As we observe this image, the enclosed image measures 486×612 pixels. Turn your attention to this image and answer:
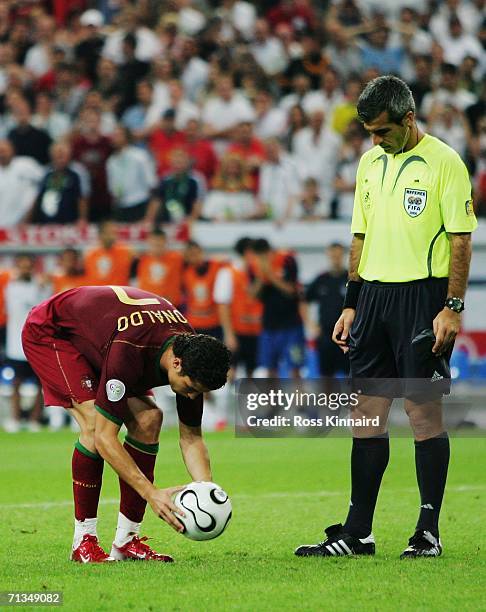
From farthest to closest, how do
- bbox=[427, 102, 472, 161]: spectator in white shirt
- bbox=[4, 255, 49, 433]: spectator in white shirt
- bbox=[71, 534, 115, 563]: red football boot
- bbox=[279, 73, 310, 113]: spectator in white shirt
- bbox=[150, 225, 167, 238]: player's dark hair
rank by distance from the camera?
bbox=[279, 73, 310, 113]: spectator in white shirt < bbox=[427, 102, 472, 161]: spectator in white shirt < bbox=[150, 225, 167, 238]: player's dark hair < bbox=[4, 255, 49, 433]: spectator in white shirt < bbox=[71, 534, 115, 563]: red football boot

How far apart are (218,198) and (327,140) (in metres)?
1.71

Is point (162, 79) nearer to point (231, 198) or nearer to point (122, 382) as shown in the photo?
point (231, 198)

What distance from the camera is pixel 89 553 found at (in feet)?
20.8

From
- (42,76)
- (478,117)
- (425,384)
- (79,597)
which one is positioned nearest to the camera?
(79,597)

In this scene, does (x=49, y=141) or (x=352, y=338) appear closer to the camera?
(x=352, y=338)

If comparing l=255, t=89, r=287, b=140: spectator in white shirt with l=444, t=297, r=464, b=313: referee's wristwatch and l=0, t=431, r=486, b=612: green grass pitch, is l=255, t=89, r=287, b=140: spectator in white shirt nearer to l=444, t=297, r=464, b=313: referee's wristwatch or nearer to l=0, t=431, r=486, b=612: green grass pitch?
l=0, t=431, r=486, b=612: green grass pitch

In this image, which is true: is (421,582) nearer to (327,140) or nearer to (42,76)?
(327,140)

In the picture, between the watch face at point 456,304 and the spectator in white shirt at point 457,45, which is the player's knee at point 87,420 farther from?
the spectator in white shirt at point 457,45

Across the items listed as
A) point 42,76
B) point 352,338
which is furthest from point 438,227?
point 42,76

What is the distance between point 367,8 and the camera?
19859mm

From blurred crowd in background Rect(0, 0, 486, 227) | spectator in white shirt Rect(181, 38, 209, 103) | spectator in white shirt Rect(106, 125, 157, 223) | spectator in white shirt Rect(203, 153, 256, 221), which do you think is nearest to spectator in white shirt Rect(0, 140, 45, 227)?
blurred crowd in background Rect(0, 0, 486, 227)

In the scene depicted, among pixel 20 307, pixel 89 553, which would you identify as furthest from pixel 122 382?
pixel 20 307

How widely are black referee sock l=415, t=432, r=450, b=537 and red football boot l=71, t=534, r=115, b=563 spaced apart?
158 centimetres

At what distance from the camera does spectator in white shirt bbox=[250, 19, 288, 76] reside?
1878cm
